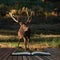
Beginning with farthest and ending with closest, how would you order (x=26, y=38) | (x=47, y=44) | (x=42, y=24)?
(x=42, y=24), (x=47, y=44), (x=26, y=38)

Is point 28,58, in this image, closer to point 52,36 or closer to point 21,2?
point 52,36

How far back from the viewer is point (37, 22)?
18.1 m

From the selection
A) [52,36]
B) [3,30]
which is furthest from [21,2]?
[52,36]

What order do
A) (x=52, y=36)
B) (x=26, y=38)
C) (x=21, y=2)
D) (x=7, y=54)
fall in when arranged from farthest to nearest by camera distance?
(x=21, y=2)
(x=52, y=36)
(x=26, y=38)
(x=7, y=54)

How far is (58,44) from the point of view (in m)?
13.1

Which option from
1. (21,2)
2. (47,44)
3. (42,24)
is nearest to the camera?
(47,44)

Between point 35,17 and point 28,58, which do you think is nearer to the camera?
point 28,58

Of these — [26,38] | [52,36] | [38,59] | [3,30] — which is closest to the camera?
[38,59]

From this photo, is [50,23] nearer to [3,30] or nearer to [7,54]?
[3,30]

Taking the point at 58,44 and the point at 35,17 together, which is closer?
the point at 58,44

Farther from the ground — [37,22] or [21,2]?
[21,2]

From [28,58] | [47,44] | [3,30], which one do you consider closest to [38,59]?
[28,58]

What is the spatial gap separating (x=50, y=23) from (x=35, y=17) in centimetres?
97

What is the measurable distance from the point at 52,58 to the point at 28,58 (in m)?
0.72
